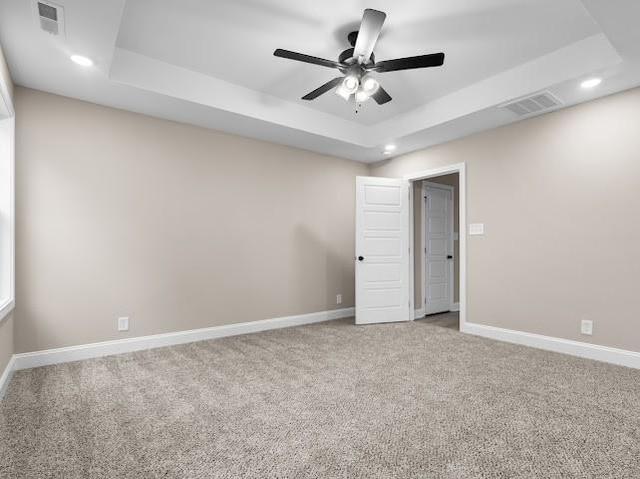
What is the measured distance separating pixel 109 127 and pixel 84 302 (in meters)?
1.82

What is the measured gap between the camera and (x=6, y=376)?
8.84 ft

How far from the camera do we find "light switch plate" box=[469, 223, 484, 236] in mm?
4305

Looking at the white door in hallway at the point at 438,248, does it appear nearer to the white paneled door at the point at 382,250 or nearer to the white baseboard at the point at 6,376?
the white paneled door at the point at 382,250

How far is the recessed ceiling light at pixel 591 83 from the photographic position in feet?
9.93

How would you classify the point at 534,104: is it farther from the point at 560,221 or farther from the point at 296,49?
the point at 296,49

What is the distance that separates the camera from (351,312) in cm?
553

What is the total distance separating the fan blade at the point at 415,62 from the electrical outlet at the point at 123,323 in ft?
11.4

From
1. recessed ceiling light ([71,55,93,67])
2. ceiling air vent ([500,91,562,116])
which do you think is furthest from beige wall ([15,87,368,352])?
ceiling air vent ([500,91,562,116])

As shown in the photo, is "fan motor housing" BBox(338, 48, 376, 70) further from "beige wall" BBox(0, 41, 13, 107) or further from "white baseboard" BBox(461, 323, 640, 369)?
"white baseboard" BBox(461, 323, 640, 369)

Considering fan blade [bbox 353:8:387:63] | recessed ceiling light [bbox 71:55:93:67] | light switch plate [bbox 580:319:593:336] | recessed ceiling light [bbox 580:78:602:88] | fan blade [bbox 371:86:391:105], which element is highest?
recessed ceiling light [bbox 71:55:93:67]

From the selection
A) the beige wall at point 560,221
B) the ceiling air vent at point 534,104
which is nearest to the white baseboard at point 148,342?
the beige wall at point 560,221

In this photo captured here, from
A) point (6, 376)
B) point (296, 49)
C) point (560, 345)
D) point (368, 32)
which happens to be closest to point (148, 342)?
point (6, 376)

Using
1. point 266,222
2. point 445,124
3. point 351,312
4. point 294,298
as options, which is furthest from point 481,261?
point 266,222

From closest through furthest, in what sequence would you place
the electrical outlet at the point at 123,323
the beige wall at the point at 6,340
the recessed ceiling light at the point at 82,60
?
the beige wall at the point at 6,340
the recessed ceiling light at the point at 82,60
the electrical outlet at the point at 123,323
